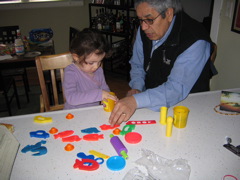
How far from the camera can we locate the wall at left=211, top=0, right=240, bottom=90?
2.29m

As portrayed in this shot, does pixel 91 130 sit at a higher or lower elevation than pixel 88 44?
lower

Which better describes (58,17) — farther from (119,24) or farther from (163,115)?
(163,115)

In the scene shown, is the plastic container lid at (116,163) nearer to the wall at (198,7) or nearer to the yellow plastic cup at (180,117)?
the yellow plastic cup at (180,117)

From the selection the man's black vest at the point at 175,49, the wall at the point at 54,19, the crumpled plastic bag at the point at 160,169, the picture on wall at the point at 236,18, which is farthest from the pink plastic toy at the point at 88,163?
the wall at the point at 54,19

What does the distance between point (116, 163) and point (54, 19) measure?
3.80 m

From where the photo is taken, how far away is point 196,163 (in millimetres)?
885

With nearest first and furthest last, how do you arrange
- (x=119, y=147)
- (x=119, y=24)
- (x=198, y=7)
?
(x=119, y=147) → (x=119, y=24) → (x=198, y=7)

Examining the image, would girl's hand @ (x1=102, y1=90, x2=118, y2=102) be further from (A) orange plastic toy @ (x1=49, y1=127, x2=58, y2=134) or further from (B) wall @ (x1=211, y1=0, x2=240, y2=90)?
(B) wall @ (x1=211, y1=0, x2=240, y2=90)

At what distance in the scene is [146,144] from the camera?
3.25 feet

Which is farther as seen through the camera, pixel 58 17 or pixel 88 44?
pixel 58 17

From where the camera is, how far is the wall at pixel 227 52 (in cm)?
229

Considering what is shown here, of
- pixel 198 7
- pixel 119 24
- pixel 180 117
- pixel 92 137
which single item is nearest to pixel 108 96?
pixel 92 137

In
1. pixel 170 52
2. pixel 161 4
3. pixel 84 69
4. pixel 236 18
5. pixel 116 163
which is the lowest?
pixel 116 163

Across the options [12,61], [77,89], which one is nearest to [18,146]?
[77,89]
